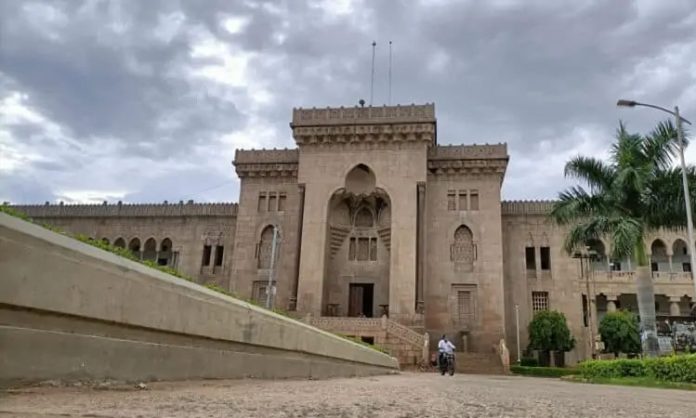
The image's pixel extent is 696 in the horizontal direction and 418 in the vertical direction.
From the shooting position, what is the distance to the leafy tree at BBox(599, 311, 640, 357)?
27.5 metres

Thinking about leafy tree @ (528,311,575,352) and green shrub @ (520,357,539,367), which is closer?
leafy tree @ (528,311,575,352)

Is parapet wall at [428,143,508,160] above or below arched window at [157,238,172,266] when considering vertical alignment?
above

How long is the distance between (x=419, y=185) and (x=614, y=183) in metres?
12.8

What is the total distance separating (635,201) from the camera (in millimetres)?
17625

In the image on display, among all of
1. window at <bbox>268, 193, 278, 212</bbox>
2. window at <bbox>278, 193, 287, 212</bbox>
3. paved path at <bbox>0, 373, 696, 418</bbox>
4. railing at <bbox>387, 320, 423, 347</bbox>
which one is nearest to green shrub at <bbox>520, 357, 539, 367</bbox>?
railing at <bbox>387, 320, 423, 347</bbox>

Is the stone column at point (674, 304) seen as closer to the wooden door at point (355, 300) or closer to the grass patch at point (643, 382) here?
the wooden door at point (355, 300)

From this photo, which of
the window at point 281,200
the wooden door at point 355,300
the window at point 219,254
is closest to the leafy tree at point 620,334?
the wooden door at point 355,300

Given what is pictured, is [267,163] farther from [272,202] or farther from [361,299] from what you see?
[361,299]

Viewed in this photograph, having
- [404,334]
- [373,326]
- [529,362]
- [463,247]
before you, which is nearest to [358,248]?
[463,247]

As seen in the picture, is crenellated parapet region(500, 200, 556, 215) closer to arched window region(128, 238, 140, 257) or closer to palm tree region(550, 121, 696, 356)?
palm tree region(550, 121, 696, 356)

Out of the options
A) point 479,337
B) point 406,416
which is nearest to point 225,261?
point 479,337

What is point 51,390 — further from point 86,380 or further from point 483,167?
point 483,167

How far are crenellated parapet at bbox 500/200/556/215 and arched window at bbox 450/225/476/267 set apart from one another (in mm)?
3447

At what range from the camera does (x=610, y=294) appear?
32281mm
